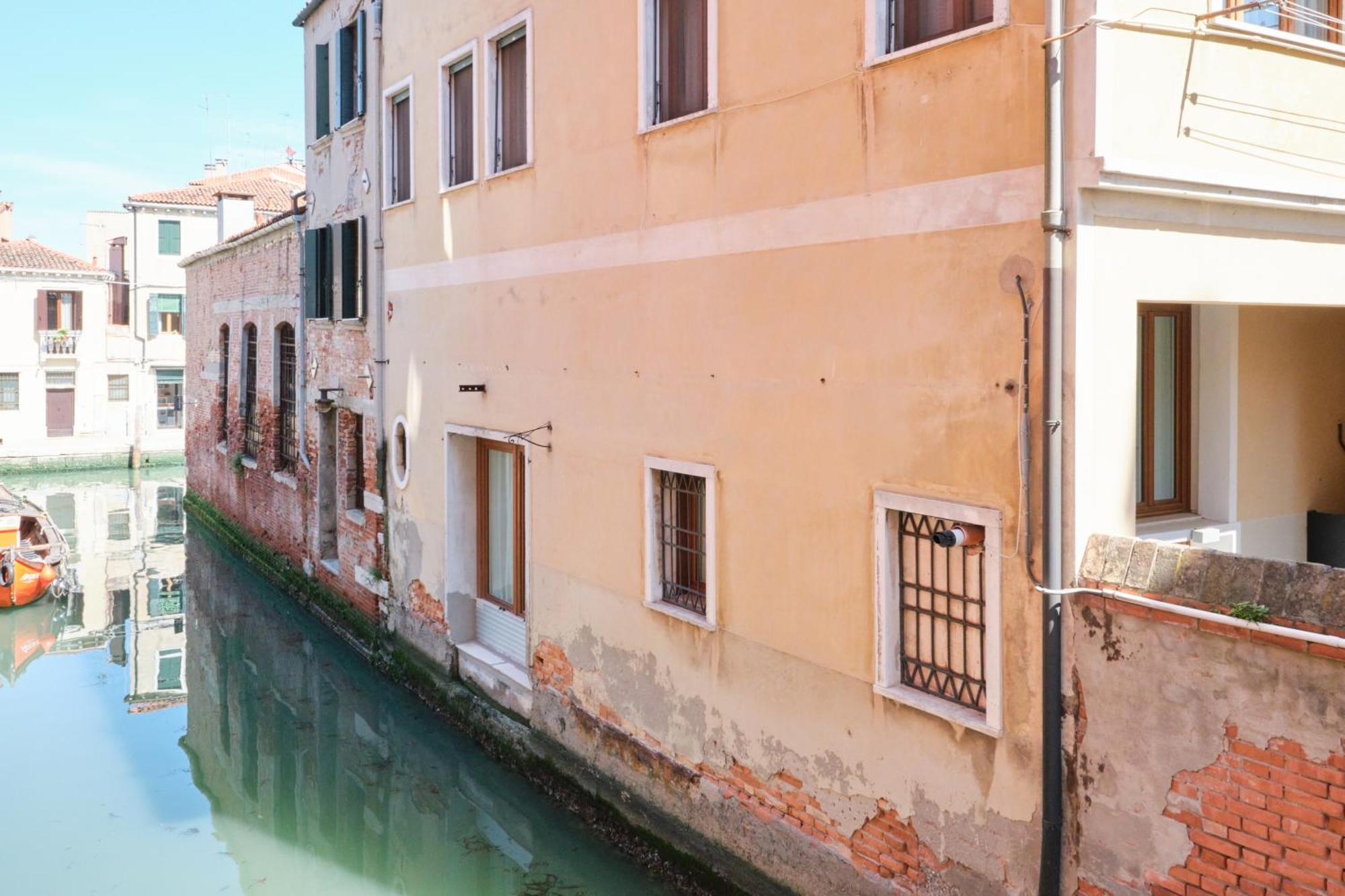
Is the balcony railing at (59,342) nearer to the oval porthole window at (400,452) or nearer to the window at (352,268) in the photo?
the window at (352,268)

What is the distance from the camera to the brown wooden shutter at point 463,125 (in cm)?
975

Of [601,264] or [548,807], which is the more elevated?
[601,264]

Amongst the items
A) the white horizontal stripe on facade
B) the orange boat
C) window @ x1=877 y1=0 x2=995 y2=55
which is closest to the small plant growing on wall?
the white horizontal stripe on facade

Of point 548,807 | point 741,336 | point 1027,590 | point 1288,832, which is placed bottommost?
point 548,807

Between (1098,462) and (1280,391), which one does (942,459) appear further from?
(1280,391)

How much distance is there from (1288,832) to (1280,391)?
3.18 metres

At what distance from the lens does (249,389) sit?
18.8 meters

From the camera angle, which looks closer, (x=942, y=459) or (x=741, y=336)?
(x=942, y=459)

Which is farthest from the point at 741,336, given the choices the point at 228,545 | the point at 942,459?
the point at 228,545

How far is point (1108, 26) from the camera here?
4352 millimetres

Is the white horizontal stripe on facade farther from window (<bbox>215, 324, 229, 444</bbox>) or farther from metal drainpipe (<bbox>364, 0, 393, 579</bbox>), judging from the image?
window (<bbox>215, 324, 229, 444</bbox>)

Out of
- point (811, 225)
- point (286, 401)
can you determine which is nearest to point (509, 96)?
point (811, 225)

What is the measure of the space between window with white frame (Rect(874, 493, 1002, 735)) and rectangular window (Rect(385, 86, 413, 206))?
7.52m

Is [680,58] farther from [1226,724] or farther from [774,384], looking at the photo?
[1226,724]
